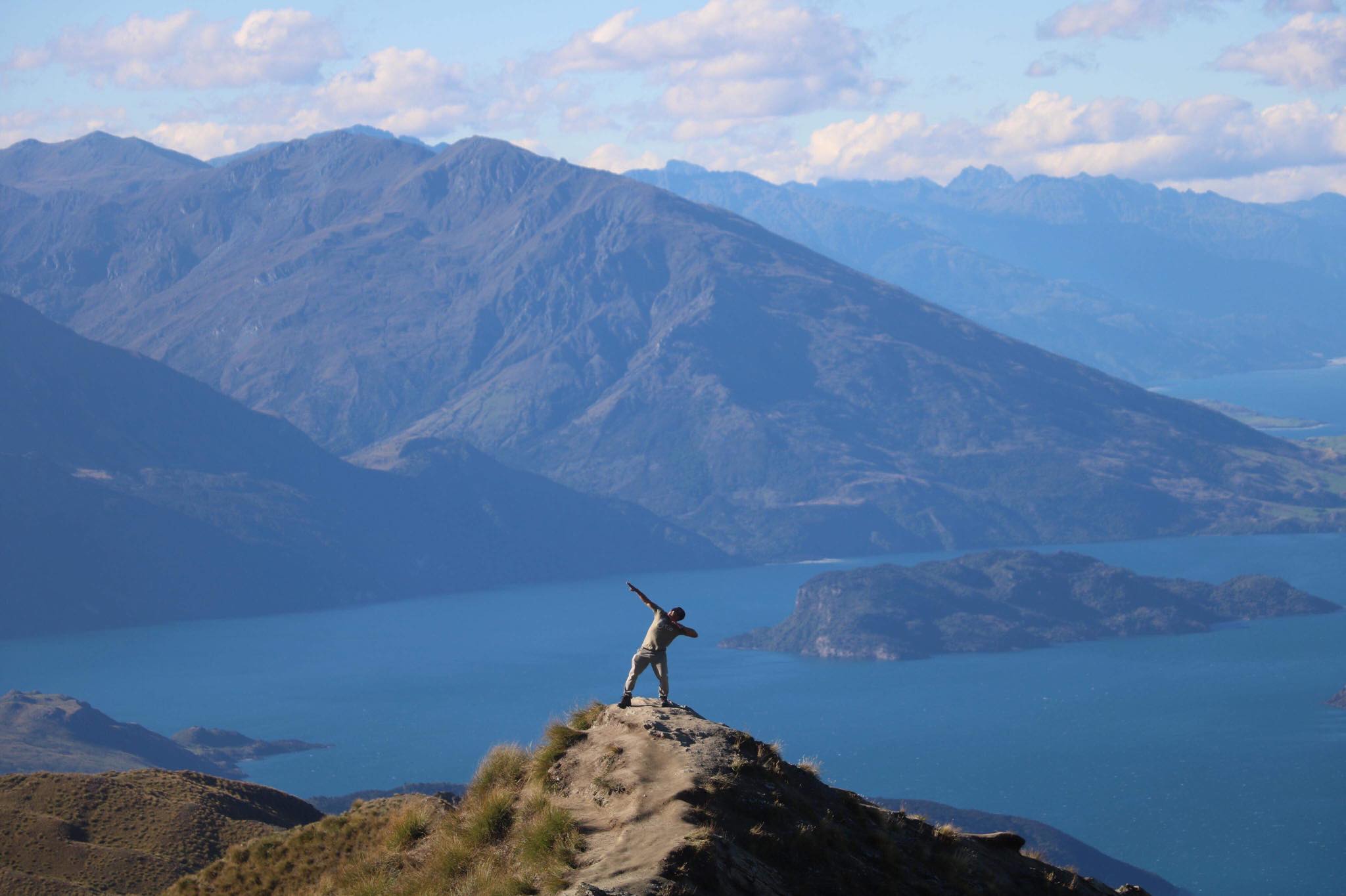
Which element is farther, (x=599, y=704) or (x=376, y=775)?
(x=376, y=775)

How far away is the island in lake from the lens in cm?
14350

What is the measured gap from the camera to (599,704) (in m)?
24.3

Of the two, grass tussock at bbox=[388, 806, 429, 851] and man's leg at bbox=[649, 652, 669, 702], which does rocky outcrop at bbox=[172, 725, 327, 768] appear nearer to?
grass tussock at bbox=[388, 806, 429, 851]

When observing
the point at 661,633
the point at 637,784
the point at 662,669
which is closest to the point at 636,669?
the point at 661,633

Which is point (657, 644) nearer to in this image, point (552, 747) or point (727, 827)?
point (552, 747)

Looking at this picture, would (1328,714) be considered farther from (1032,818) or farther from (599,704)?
(599,704)

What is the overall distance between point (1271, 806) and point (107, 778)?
105733 millimetres

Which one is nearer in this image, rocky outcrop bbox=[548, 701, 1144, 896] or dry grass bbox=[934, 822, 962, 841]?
rocky outcrop bbox=[548, 701, 1144, 896]

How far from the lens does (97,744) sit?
154 meters

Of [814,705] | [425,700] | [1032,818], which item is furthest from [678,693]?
[1032,818]

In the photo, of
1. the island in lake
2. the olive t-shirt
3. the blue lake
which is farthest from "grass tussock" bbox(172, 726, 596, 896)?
the island in lake

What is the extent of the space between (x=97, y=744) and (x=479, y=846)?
144 m

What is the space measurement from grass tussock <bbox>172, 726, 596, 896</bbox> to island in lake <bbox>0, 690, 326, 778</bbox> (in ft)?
396

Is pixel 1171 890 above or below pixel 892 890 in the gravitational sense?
below
